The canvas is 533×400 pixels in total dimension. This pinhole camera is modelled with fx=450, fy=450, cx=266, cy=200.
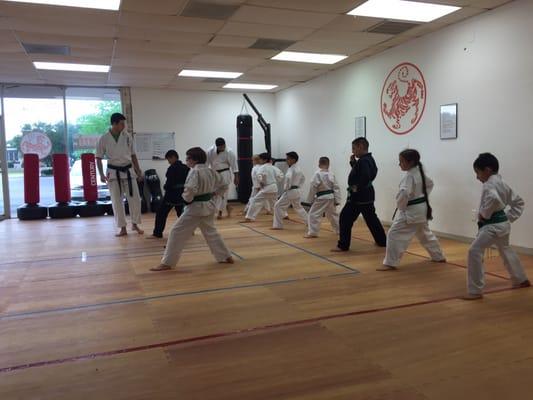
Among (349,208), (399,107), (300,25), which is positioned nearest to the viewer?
(349,208)

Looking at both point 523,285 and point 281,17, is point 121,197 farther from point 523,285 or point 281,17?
point 523,285

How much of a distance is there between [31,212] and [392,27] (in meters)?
6.75

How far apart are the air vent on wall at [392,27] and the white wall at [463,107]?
46 cm

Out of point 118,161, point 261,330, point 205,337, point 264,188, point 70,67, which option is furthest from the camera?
point 70,67

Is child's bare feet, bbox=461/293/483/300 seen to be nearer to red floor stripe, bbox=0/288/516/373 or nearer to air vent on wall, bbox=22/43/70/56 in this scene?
red floor stripe, bbox=0/288/516/373

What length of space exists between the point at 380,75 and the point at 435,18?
163 centimetres

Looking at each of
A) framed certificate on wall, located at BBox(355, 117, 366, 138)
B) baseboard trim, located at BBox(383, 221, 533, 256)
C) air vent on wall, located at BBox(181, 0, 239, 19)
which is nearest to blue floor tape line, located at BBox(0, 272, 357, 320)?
baseboard trim, located at BBox(383, 221, 533, 256)

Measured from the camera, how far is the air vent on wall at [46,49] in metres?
5.97

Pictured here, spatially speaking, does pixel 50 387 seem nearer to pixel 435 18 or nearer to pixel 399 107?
pixel 435 18

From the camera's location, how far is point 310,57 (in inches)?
275

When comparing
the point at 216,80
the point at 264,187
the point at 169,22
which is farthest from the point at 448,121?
the point at 216,80

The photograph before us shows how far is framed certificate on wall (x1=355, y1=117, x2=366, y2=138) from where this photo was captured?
23.5ft

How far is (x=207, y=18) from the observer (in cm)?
493

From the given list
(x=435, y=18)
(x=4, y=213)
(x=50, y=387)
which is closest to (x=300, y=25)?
(x=435, y=18)
